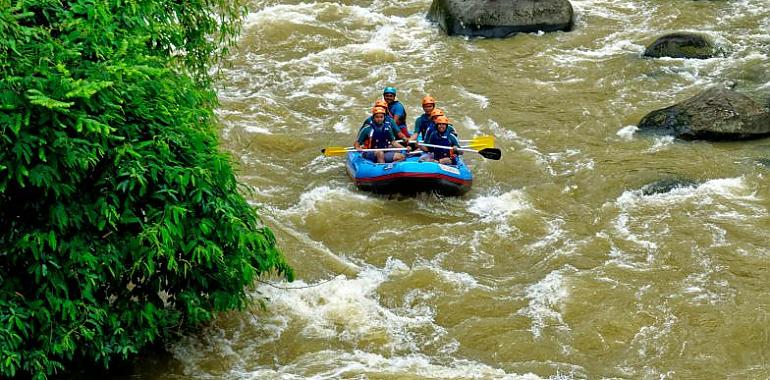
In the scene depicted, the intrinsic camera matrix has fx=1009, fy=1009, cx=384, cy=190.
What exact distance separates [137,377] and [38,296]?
1.32 metres

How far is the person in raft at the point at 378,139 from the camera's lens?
12.3 metres


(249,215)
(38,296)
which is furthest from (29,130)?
(249,215)

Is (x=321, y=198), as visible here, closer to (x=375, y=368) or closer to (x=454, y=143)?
(x=454, y=143)

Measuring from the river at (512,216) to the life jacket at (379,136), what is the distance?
2.11 feet

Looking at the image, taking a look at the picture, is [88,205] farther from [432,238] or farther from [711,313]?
[711,313]

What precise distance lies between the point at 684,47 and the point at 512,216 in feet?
20.9

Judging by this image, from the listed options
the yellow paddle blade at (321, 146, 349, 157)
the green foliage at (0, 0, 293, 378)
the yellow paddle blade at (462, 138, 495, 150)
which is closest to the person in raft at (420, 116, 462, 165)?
the yellow paddle blade at (462, 138, 495, 150)

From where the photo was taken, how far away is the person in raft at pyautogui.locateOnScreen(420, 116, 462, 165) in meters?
12.2

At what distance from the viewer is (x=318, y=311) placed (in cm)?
901

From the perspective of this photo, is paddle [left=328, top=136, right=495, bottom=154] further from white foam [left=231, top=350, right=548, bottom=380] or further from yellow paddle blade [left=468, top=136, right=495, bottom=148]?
white foam [left=231, top=350, right=548, bottom=380]

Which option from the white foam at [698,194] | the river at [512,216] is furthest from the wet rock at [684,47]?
the white foam at [698,194]

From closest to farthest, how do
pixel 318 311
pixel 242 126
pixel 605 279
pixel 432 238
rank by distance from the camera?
pixel 318 311 < pixel 605 279 < pixel 432 238 < pixel 242 126

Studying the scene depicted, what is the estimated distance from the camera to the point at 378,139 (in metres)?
12.4

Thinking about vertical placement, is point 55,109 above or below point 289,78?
above
